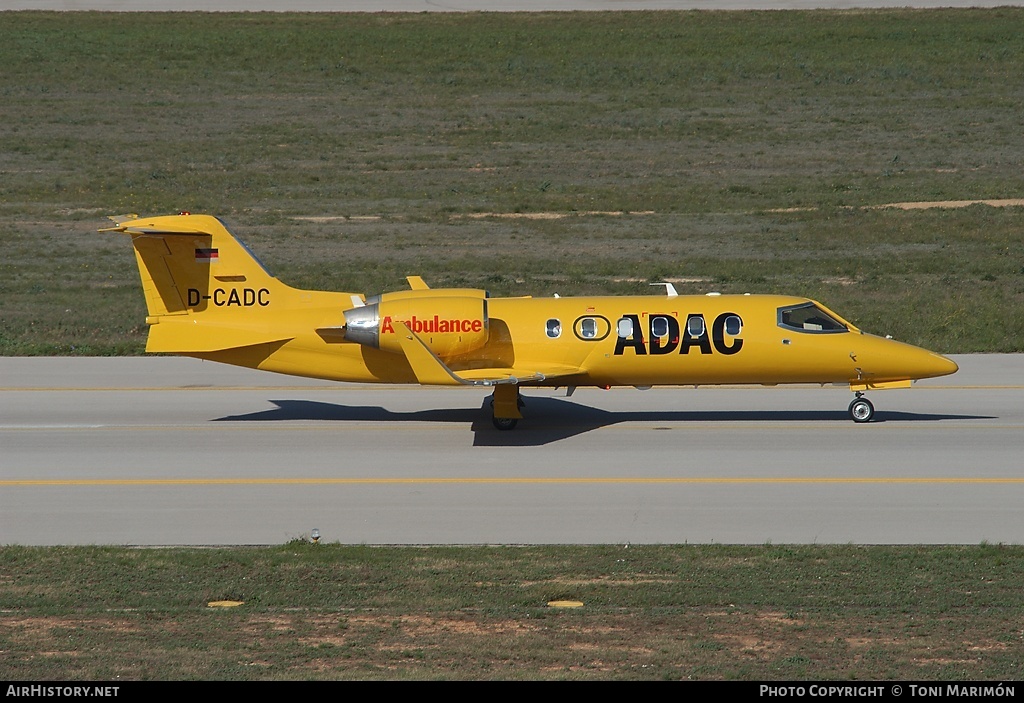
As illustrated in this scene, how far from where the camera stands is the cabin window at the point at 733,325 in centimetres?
2362

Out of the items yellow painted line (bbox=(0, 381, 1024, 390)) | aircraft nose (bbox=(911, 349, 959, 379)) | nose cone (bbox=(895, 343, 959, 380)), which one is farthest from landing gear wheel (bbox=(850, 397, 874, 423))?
yellow painted line (bbox=(0, 381, 1024, 390))

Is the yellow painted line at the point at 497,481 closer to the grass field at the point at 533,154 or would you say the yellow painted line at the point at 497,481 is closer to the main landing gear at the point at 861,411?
the main landing gear at the point at 861,411

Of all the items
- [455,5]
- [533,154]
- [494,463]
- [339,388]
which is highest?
[455,5]

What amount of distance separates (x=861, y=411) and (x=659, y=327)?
435cm

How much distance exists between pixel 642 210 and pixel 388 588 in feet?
124

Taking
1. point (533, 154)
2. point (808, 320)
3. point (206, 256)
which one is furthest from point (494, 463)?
point (533, 154)

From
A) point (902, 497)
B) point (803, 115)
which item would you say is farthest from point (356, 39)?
point (902, 497)

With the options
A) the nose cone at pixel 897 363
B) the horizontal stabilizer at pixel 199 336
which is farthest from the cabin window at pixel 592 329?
the horizontal stabilizer at pixel 199 336

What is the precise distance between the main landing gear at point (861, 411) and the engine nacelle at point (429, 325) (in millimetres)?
7300

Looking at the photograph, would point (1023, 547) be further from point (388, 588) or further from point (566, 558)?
point (388, 588)

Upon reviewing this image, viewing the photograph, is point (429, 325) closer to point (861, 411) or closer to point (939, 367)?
point (861, 411)

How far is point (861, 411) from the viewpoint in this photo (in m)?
24.3

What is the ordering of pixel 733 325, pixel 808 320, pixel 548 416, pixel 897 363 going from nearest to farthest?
pixel 733 325 → pixel 897 363 → pixel 808 320 → pixel 548 416
